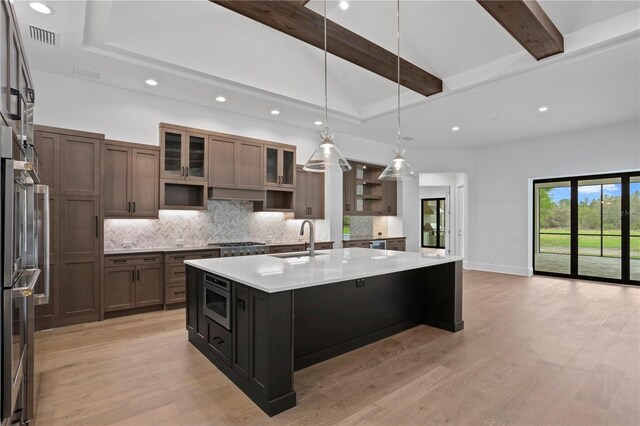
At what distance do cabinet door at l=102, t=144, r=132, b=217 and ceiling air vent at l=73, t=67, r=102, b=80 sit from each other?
33.8 inches

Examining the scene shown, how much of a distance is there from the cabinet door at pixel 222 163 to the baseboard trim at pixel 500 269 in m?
6.39

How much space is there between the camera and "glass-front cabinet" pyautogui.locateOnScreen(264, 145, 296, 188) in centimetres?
587

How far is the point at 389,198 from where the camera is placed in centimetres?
826

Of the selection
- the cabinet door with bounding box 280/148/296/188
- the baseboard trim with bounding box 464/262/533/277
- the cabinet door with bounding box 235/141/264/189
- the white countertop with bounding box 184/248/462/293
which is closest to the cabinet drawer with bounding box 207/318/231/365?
the white countertop with bounding box 184/248/462/293

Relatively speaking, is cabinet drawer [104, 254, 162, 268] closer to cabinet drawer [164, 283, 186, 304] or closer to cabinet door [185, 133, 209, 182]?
cabinet drawer [164, 283, 186, 304]

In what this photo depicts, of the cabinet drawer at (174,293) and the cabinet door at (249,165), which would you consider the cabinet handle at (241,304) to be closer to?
the cabinet drawer at (174,293)

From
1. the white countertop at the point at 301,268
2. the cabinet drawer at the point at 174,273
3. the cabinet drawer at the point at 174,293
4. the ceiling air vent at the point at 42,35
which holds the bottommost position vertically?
the cabinet drawer at the point at 174,293

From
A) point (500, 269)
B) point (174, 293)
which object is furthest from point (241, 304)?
point (500, 269)

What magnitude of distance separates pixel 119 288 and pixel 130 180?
1.44 meters

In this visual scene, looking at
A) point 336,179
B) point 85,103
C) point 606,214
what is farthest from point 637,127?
point 85,103

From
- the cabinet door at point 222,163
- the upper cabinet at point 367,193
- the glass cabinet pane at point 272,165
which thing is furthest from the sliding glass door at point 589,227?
the cabinet door at point 222,163

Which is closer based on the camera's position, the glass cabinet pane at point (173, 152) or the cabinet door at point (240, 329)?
the cabinet door at point (240, 329)

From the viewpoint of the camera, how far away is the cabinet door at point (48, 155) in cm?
378

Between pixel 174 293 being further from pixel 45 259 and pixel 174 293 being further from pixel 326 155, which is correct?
pixel 326 155
